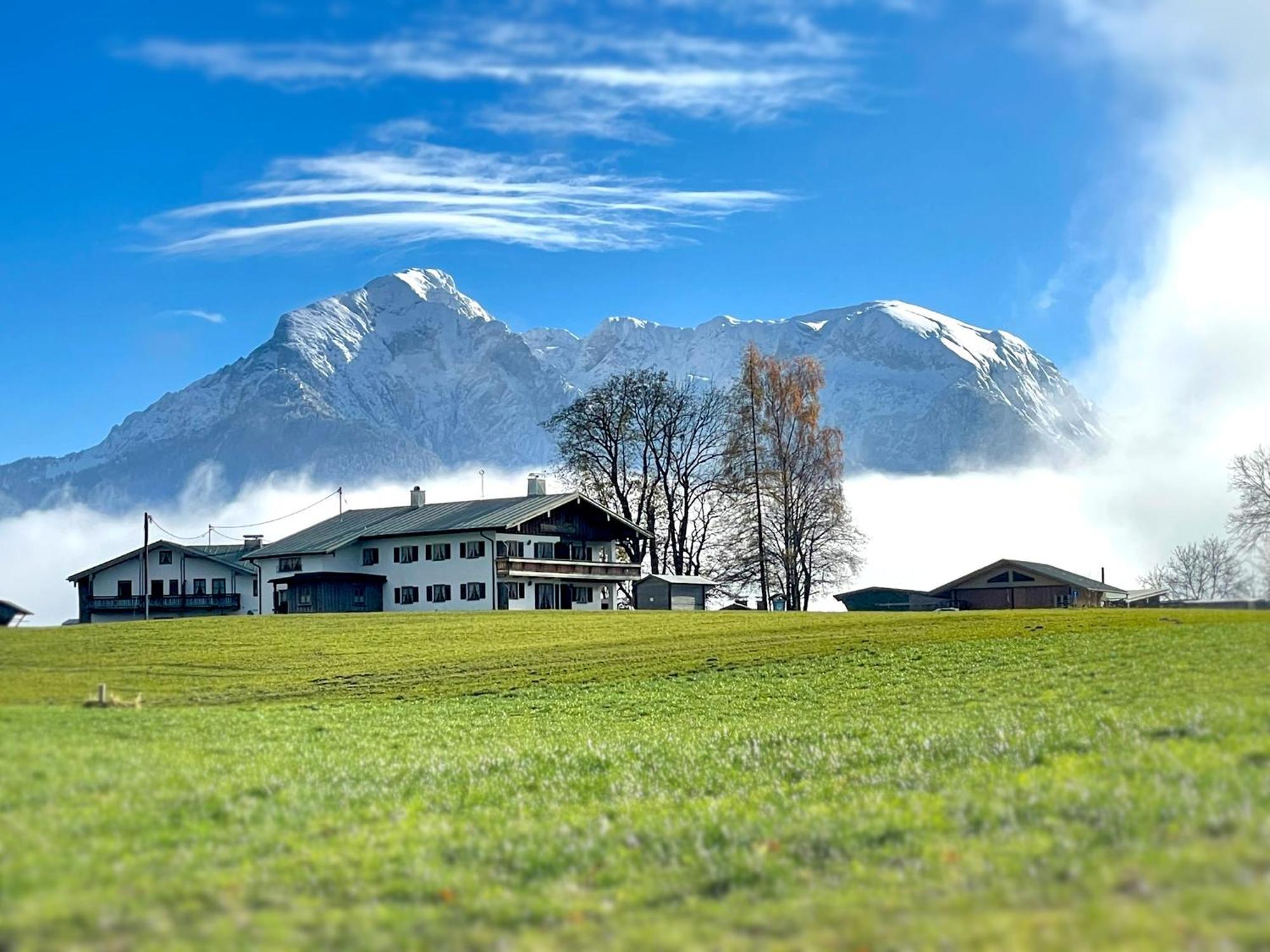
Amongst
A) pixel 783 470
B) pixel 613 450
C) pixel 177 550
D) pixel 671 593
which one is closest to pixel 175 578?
pixel 177 550

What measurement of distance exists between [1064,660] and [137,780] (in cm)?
2534

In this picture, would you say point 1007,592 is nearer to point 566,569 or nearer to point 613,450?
point 613,450

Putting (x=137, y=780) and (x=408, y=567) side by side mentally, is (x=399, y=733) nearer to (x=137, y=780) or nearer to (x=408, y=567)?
(x=137, y=780)

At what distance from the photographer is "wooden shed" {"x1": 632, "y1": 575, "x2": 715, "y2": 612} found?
9519 centimetres

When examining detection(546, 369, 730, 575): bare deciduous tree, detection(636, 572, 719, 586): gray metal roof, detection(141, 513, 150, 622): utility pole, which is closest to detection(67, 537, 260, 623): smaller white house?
detection(141, 513, 150, 622): utility pole

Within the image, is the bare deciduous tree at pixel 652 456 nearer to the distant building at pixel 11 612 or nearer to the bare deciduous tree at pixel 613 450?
the bare deciduous tree at pixel 613 450

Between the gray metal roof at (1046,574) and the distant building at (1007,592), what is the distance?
5 centimetres

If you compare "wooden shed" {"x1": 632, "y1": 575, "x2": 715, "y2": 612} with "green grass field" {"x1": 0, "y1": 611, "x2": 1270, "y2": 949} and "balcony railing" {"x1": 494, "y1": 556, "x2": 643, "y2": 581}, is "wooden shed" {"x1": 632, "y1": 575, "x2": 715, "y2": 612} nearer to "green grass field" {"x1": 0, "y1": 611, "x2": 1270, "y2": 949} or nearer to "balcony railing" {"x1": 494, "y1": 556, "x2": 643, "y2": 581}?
"balcony railing" {"x1": 494, "y1": 556, "x2": 643, "y2": 581}

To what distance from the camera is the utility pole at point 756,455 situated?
3590 inches

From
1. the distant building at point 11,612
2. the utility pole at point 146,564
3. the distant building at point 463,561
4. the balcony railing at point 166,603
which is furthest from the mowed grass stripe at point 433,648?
the balcony railing at point 166,603

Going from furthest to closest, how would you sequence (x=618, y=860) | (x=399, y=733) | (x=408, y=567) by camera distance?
(x=408, y=567), (x=399, y=733), (x=618, y=860)

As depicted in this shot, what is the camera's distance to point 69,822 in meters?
13.4

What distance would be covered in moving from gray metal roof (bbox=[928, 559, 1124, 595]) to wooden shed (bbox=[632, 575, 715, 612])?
25.5 m

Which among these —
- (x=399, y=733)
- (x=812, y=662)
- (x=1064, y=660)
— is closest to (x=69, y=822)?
(x=399, y=733)
